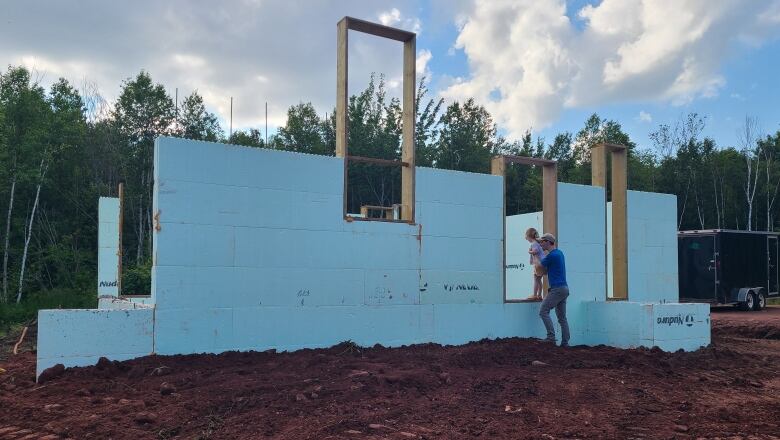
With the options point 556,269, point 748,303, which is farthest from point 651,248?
point 748,303

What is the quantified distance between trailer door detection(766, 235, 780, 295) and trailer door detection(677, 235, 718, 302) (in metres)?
2.75

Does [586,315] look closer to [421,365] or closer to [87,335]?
[421,365]

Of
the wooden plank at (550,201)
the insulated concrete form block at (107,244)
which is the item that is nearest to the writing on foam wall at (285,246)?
the wooden plank at (550,201)

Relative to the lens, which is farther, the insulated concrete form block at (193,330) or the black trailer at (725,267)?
the black trailer at (725,267)

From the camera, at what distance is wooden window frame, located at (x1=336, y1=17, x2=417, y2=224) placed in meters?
7.78

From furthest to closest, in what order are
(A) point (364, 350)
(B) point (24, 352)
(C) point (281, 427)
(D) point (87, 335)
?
(B) point (24, 352) → (A) point (364, 350) → (D) point (87, 335) → (C) point (281, 427)

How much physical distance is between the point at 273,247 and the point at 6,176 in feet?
51.1

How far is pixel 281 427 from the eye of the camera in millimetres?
4516

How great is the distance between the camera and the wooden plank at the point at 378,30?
308 inches

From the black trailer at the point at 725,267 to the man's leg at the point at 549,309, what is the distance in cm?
1117

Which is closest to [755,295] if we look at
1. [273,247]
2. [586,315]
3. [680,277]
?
[680,277]

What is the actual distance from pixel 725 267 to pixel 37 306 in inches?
734

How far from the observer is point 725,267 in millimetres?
17422

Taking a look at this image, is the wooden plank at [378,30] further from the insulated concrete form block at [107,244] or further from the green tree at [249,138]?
the green tree at [249,138]
